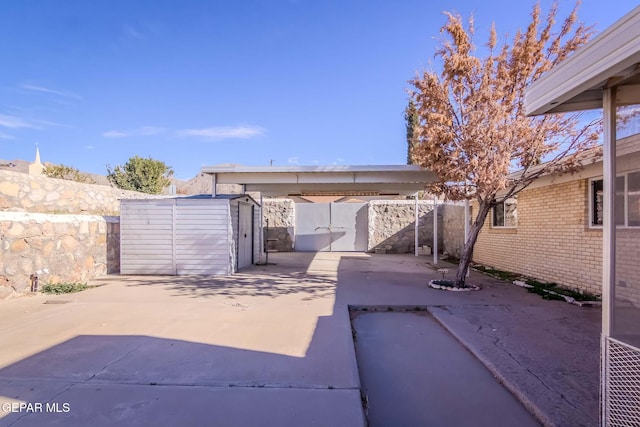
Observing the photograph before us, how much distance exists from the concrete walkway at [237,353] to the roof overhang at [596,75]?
7.92 ft

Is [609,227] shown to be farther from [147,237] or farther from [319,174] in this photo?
[147,237]

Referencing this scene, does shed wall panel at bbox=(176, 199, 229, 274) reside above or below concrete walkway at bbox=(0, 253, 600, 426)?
above

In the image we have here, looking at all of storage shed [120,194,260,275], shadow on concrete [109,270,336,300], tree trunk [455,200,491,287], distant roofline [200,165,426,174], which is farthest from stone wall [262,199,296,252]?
tree trunk [455,200,491,287]

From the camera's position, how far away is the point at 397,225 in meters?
16.8

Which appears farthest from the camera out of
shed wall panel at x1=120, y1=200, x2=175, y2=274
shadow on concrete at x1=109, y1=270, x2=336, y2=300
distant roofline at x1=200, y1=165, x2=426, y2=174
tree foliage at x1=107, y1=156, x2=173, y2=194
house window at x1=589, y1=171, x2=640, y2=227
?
tree foliage at x1=107, y1=156, x2=173, y2=194

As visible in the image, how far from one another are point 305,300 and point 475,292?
3.75m

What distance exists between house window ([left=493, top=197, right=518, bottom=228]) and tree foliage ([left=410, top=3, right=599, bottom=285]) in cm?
282

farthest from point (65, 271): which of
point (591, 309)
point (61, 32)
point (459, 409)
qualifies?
point (591, 309)

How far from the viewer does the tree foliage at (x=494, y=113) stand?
22.3ft

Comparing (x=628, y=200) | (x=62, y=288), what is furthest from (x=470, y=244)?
(x=62, y=288)

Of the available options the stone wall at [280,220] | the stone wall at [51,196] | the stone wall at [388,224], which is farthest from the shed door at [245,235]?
the stone wall at [280,220]

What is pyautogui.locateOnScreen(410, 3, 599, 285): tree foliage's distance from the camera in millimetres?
6801

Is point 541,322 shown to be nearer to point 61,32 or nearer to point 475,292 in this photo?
point 475,292

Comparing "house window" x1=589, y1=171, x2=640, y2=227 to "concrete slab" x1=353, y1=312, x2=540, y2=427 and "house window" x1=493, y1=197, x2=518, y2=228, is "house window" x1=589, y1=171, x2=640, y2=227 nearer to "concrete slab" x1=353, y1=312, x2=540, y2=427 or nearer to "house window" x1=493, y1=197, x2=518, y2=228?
"concrete slab" x1=353, y1=312, x2=540, y2=427
